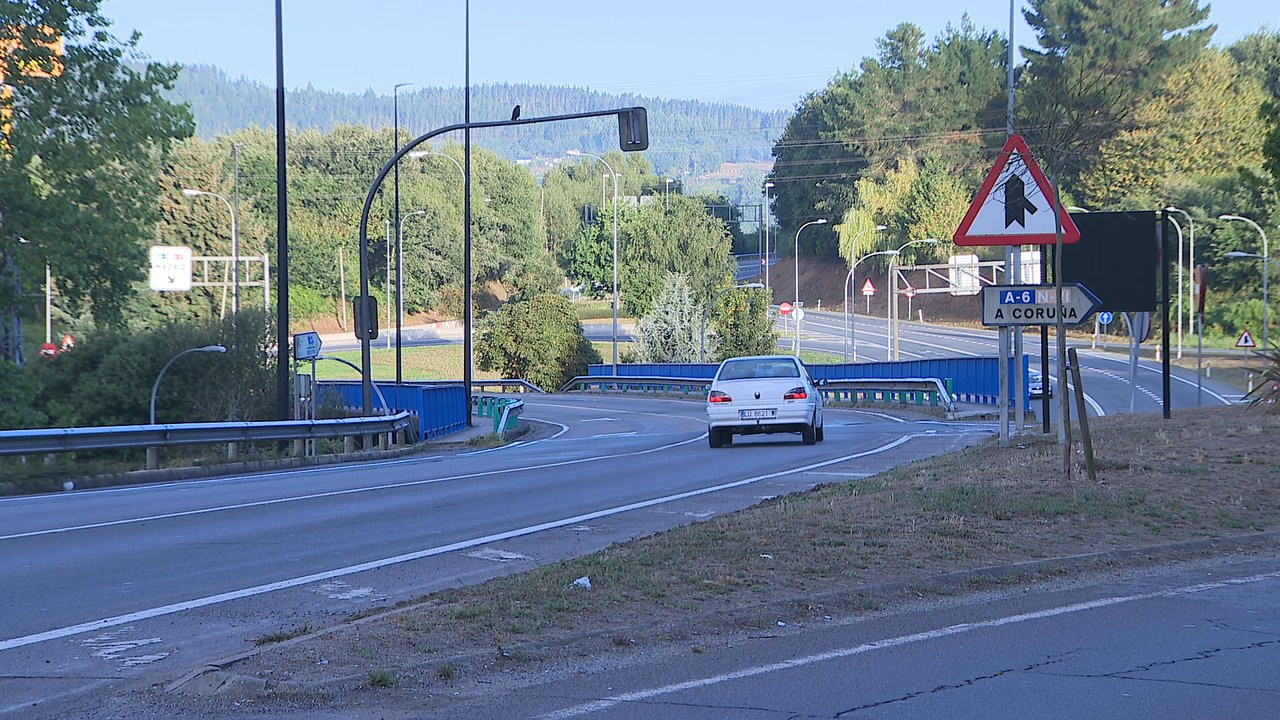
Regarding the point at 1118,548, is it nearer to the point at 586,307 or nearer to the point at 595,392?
the point at 595,392

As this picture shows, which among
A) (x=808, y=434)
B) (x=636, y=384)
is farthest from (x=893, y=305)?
(x=808, y=434)

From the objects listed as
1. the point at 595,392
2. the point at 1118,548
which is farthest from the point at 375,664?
the point at 595,392

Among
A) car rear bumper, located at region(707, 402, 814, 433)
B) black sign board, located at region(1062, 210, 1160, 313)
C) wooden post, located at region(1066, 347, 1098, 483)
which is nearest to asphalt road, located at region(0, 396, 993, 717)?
car rear bumper, located at region(707, 402, 814, 433)

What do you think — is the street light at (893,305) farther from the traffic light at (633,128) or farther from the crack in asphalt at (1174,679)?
the crack in asphalt at (1174,679)

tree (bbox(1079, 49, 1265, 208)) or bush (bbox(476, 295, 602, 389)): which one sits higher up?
tree (bbox(1079, 49, 1265, 208))

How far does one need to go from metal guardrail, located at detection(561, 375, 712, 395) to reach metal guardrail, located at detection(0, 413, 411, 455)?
33808mm

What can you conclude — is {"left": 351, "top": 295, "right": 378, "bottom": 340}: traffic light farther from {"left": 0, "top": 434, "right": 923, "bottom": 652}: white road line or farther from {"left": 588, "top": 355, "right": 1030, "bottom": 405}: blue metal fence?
{"left": 588, "top": 355, "right": 1030, "bottom": 405}: blue metal fence

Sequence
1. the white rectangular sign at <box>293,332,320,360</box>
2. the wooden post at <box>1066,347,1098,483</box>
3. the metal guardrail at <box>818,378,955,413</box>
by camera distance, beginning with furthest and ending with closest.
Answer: the metal guardrail at <box>818,378,955,413</box>, the white rectangular sign at <box>293,332,320,360</box>, the wooden post at <box>1066,347,1098,483</box>

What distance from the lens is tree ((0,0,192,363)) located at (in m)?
34.9

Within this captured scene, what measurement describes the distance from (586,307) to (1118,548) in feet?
412

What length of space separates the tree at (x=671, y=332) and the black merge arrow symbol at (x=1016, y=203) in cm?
6266

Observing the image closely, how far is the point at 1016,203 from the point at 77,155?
91.8ft

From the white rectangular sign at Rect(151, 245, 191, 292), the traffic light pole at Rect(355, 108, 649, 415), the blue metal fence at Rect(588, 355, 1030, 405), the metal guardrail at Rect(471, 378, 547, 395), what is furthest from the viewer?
the metal guardrail at Rect(471, 378, 547, 395)

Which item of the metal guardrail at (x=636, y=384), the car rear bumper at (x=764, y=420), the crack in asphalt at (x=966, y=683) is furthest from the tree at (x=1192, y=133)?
Answer: the crack in asphalt at (x=966, y=683)
